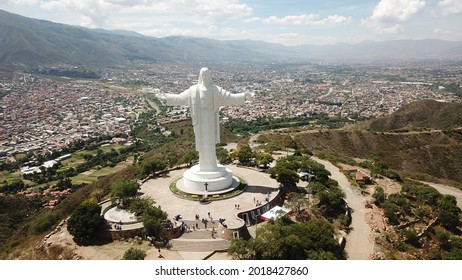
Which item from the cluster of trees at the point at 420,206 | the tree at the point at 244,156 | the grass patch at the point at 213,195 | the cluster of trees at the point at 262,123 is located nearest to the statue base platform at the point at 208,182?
the grass patch at the point at 213,195

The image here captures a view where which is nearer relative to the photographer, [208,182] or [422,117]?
[208,182]

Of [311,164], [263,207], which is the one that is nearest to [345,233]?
[263,207]

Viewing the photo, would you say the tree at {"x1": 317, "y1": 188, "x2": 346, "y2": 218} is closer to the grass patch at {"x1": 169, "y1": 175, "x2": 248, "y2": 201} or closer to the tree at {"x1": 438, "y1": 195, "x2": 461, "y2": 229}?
the grass patch at {"x1": 169, "y1": 175, "x2": 248, "y2": 201}

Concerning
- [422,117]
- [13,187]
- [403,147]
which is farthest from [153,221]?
[422,117]

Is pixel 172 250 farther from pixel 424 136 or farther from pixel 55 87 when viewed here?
pixel 55 87

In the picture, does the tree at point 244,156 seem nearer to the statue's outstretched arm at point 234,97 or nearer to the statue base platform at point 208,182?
the statue base platform at point 208,182

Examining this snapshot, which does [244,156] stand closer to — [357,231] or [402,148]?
[357,231]
